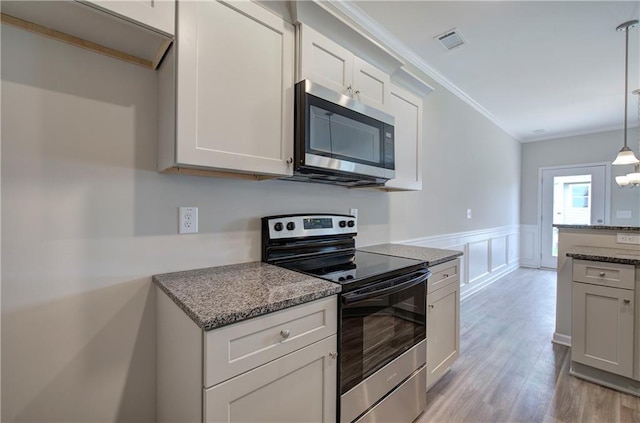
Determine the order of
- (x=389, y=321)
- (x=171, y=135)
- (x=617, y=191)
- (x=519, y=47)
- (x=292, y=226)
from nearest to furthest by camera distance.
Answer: (x=171, y=135), (x=389, y=321), (x=292, y=226), (x=519, y=47), (x=617, y=191)

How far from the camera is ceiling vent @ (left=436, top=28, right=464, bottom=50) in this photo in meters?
2.41

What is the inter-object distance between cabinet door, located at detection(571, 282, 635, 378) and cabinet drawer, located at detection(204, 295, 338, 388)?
2.08 m

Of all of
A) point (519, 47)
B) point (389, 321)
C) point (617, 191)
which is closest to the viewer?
point (389, 321)

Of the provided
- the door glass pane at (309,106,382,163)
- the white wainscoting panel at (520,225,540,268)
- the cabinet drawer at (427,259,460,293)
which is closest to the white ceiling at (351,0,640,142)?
the door glass pane at (309,106,382,163)

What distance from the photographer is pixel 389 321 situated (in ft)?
4.94

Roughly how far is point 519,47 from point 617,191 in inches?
165

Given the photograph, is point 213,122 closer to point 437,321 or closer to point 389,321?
point 389,321

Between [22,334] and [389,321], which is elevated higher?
[22,334]

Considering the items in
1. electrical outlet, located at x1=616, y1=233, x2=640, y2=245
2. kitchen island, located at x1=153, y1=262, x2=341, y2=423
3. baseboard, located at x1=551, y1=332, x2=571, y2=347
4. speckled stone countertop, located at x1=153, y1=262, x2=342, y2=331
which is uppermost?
electrical outlet, located at x1=616, y1=233, x2=640, y2=245

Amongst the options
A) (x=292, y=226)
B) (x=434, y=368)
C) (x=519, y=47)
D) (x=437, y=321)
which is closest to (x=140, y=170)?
(x=292, y=226)

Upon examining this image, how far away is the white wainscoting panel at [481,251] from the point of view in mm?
3426

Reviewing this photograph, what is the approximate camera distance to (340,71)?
1.65m

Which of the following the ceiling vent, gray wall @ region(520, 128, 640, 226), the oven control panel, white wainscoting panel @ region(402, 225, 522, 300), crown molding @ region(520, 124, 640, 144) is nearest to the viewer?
the oven control panel

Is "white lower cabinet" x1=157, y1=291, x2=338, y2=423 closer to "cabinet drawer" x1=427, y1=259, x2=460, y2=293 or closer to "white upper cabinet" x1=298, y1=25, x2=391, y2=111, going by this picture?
"cabinet drawer" x1=427, y1=259, x2=460, y2=293
